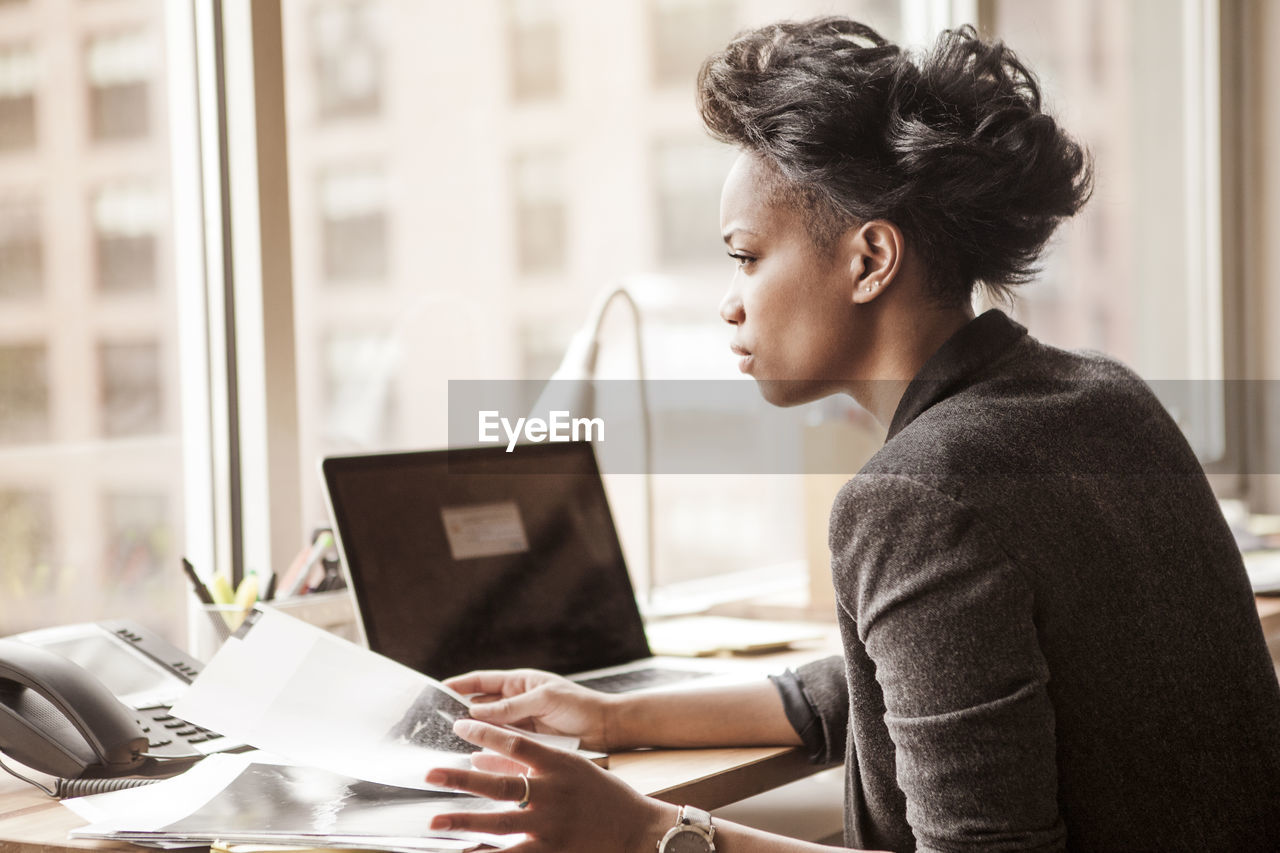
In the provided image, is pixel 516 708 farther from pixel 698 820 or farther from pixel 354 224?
pixel 354 224

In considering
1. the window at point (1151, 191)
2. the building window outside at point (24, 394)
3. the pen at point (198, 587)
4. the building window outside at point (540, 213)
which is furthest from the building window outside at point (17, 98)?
the window at point (1151, 191)

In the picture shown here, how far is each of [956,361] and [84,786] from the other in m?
0.75

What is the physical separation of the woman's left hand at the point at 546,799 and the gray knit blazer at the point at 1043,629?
7.5 inches

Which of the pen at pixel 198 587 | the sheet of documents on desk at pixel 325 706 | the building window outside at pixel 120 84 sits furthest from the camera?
the building window outside at pixel 120 84

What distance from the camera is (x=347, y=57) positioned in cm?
224

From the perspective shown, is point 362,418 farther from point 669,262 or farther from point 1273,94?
point 1273,94

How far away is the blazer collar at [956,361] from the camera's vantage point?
970mm

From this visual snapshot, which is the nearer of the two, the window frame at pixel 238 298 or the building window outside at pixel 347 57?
the window frame at pixel 238 298

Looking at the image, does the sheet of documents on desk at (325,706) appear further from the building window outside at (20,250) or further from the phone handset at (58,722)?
the building window outside at (20,250)

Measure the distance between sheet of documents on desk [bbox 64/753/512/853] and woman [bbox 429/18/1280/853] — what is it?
0.24 ft

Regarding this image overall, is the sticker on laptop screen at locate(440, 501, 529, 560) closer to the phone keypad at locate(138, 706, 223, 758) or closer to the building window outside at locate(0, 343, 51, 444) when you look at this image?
the phone keypad at locate(138, 706, 223, 758)

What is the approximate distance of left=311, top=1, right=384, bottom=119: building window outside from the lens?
2.01 meters

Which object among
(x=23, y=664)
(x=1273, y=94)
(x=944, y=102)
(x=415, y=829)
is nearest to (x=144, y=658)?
(x=23, y=664)

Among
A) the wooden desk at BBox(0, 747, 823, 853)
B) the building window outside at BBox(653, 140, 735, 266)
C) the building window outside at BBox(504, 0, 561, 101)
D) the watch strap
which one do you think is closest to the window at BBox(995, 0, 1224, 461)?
the building window outside at BBox(653, 140, 735, 266)
